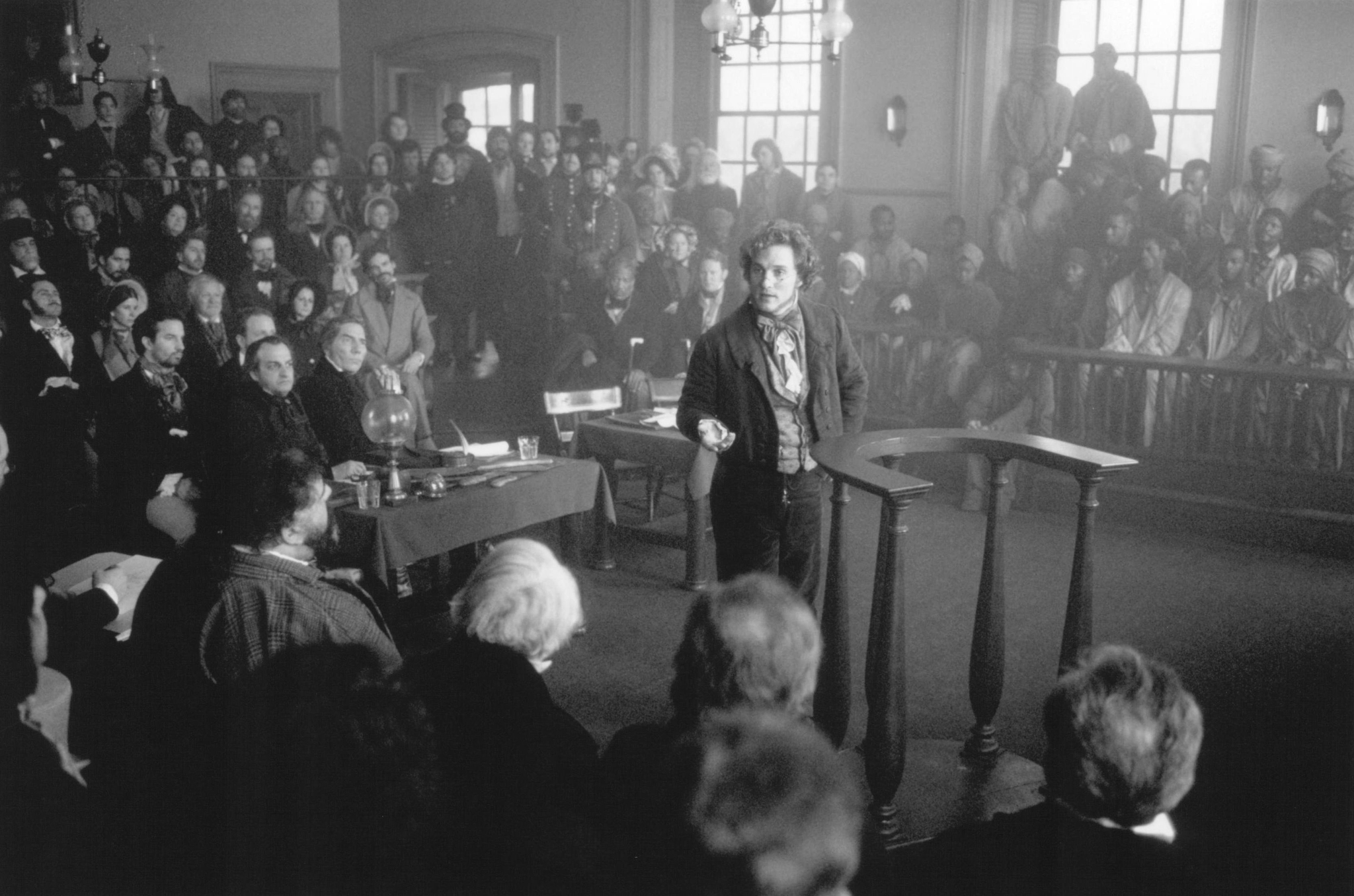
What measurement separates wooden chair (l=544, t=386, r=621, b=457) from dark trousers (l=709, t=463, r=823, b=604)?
Result: 93.2 inches

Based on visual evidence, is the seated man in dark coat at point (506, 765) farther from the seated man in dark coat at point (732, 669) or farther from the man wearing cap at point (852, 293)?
the man wearing cap at point (852, 293)

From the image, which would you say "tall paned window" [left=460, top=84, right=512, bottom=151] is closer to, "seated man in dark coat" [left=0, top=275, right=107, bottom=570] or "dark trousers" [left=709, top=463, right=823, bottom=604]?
"seated man in dark coat" [left=0, top=275, right=107, bottom=570]

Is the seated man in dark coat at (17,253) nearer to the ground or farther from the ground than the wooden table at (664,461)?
farther from the ground

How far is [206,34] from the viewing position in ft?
41.3

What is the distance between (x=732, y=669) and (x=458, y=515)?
2.57 metres

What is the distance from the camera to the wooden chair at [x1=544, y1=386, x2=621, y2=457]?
6156 millimetres

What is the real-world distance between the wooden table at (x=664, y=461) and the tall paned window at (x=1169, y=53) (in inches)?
210

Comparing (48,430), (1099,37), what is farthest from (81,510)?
(1099,37)

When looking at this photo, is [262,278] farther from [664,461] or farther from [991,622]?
[991,622]

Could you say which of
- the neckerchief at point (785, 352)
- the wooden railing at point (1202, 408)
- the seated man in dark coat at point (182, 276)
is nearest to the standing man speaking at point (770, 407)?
the neckerchief at point (785, 352)

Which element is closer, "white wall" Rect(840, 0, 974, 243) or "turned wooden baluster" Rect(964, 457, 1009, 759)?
"turned wooden baluster" Rect(964, 457, 1009, 759)

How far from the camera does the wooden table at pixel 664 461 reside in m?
5.37

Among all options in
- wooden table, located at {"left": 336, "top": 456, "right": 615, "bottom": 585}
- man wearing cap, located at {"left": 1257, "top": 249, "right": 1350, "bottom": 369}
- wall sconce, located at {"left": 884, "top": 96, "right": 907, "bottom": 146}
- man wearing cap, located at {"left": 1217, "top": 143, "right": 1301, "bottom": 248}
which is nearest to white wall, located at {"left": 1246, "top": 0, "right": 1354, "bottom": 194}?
man wearing cap, located at {"left": 1217, "top": 143, "right": 1301, "bottom": 248}

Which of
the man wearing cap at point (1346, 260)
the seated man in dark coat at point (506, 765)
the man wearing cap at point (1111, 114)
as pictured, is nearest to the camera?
the seated man in dark coat at point (506, 765)
